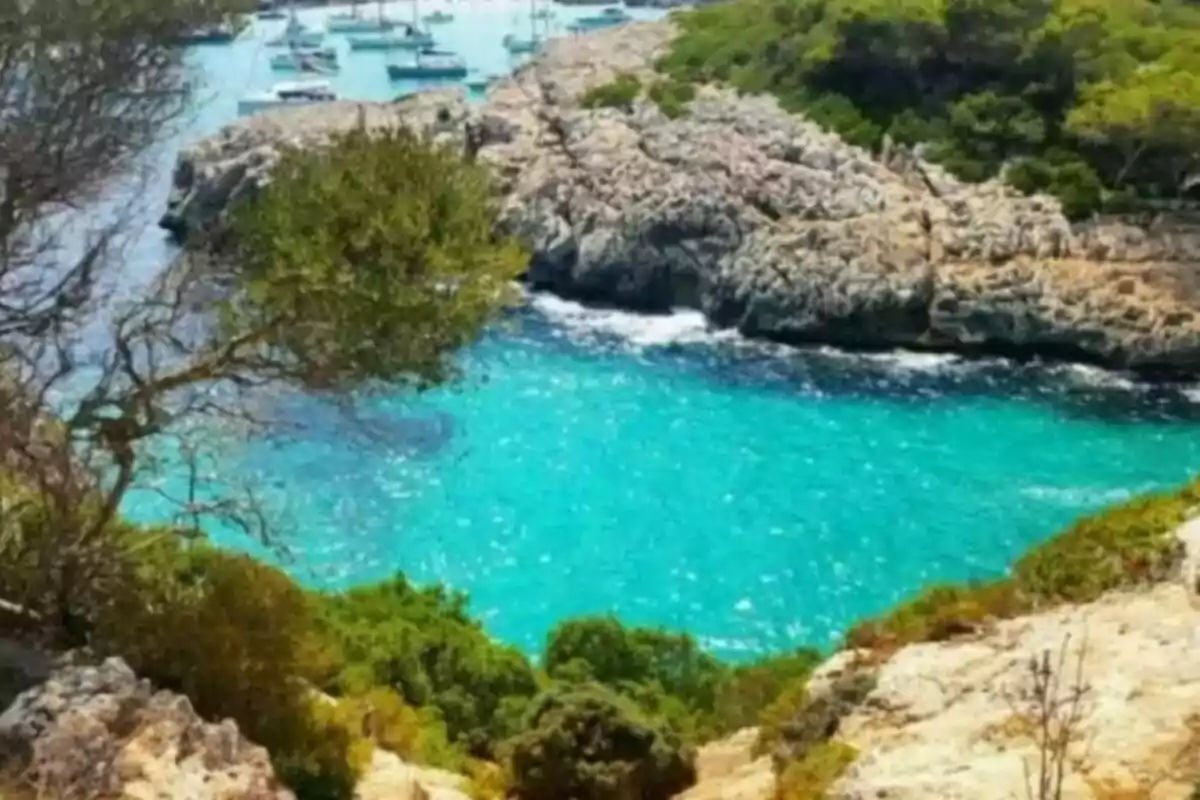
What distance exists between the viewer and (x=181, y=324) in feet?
40.0

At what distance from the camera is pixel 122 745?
9.39 meters

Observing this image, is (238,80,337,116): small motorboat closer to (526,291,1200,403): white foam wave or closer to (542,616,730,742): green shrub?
(526,291,1200,403): white foam wave

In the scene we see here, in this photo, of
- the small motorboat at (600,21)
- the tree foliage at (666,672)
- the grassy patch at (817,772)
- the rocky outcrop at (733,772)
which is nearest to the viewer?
the grassy patch at (817,772)

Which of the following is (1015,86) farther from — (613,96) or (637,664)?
(637,664)

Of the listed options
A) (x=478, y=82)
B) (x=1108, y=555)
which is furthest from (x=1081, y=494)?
(x=478, y=82)

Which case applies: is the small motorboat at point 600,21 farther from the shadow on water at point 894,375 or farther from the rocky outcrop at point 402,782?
the rocky outcrop at point 402,782

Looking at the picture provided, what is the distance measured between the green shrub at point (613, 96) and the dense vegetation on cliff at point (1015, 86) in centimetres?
258

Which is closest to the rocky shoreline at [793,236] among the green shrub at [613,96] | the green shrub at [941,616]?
the green shrub at [613,96]

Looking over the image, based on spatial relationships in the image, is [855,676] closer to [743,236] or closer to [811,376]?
[811,376]

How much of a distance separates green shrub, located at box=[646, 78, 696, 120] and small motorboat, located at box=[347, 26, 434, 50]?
28503 mm

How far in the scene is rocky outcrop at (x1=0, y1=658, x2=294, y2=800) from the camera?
9000 millimetres

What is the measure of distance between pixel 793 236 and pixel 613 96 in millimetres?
11340

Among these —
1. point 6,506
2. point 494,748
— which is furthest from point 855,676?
point 6,506

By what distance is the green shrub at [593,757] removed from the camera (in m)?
13.1
